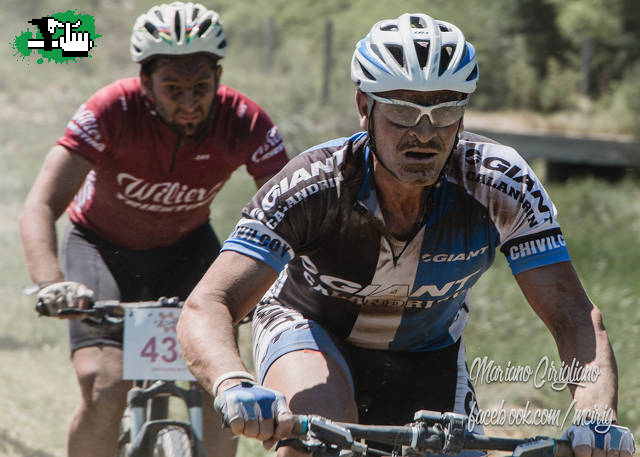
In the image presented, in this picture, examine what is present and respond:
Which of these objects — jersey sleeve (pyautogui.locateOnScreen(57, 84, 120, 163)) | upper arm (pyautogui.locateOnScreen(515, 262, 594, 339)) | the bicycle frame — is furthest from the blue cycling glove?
jersey sleeve (pyautogui.locateOnScreen(57, 84, 120, 163))

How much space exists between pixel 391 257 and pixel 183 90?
183 centimetres

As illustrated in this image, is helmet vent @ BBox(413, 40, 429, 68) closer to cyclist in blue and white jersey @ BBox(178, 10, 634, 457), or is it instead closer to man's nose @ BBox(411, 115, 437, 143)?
cyclist in blue and white jersey @ BBox(178, 10, 634, 457)

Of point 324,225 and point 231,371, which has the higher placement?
point 324,225

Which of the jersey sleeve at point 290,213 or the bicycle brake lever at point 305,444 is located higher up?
the jersey sleeve at point 290,213

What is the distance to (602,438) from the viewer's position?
8.41 feet

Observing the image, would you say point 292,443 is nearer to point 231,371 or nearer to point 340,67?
point 231,371

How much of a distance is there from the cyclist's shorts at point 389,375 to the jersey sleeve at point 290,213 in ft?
1.04

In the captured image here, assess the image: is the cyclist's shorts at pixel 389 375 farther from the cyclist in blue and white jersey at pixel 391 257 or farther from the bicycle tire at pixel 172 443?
the bicycle tire at pixel 172 443

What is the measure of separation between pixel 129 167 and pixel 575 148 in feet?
37.0

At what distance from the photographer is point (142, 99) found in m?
4.84

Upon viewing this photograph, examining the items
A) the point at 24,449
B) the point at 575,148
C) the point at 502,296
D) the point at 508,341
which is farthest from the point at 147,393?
the point at 575,148

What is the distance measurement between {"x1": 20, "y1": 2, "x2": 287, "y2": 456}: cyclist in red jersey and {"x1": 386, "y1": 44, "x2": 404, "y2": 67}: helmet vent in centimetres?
163

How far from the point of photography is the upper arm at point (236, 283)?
2.98 m

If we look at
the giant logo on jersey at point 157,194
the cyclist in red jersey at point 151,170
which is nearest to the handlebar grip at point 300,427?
the cyclist in red jersey at point 151,170
